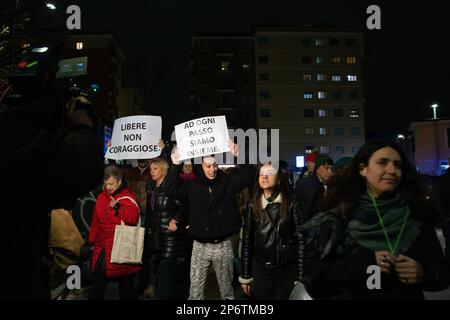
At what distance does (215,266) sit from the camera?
620 cm

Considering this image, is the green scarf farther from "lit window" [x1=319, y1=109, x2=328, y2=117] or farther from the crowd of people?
"lit window" [x1=319, y1=109, x2=328, y2=117]

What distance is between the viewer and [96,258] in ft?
20.6

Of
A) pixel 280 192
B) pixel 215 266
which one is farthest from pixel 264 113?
pixel 280 192

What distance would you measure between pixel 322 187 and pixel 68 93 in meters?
5.94

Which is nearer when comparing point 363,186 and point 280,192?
point 363,186

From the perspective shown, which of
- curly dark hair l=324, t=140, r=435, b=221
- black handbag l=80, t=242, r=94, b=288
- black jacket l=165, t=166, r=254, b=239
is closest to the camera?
curly dark hair l=324, t=140, r=435, b=221

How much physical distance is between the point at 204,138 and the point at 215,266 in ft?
6.89

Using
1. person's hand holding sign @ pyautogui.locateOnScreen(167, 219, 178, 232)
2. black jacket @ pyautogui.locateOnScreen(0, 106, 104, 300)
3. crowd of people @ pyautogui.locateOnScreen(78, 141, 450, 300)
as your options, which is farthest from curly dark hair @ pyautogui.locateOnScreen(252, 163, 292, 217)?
black jacket @ pyautogui.locateOnScreen(0, 106, 104, 300)

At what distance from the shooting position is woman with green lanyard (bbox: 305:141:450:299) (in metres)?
2.65

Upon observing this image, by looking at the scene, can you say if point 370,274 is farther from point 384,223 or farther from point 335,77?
point 335,77

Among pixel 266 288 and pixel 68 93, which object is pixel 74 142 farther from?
pixel 266 288

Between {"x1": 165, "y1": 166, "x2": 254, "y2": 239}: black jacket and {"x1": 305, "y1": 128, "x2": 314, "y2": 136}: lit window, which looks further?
{"x1": 305, "y1": 128, "x2": 314, "y2": 136}: lit window

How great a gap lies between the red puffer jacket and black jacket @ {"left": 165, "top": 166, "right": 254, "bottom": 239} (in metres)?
0.69
